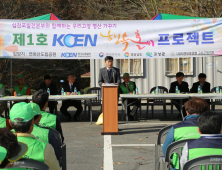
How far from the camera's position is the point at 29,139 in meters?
2.76

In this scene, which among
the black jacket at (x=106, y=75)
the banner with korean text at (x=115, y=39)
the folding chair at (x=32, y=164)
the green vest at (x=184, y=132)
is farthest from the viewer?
the black jacket at (x=106, y=75)

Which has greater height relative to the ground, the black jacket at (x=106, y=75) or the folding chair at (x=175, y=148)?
the black jacket at (x=106, y=75)

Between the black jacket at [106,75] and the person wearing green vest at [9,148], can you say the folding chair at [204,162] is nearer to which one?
the person wearing green vest at [9,148]

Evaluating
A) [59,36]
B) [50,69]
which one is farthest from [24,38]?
[50,69]

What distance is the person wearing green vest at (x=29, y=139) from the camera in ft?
8.76

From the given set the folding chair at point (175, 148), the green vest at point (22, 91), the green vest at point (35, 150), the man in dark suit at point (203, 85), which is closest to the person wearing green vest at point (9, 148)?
the green vest at point (35, 150)

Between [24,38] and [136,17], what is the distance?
489 inches

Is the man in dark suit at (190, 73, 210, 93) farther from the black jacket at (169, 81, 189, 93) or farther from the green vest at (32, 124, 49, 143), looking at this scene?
the green vest at (32, 124, 49, 143)

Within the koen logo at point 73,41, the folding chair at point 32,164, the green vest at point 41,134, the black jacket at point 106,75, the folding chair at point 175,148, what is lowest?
the folding chair at point 175,148

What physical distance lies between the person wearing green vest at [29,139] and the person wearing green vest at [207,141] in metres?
1.19

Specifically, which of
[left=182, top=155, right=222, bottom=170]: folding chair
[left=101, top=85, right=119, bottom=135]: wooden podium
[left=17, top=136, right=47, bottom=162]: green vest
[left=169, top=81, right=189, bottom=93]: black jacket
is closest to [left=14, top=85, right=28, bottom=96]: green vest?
[left=101, top=85, right=119, bottom=135]: wooden podium

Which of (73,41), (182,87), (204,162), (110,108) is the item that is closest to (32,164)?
Result: (204,162)

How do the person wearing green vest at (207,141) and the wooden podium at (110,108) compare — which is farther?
the wooden podium at (110,108)

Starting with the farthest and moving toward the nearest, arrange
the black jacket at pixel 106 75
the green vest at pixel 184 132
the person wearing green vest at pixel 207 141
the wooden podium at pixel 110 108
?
1. the black jacket at pixel 106 75
2. the wooden podium at pixel 110 108
3. the green vest at pixel 184 132
4. the person wearing green vest at pixel 207 141
